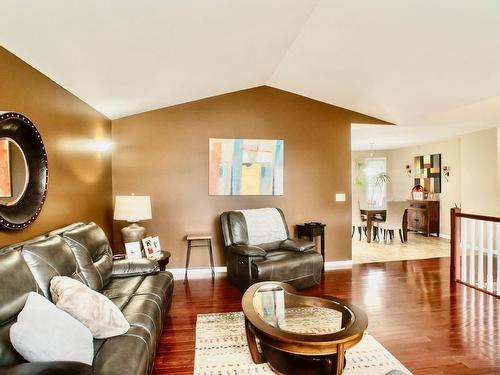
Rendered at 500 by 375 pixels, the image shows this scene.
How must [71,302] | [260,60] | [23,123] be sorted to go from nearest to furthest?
[71,302], [23,123], [260,60]

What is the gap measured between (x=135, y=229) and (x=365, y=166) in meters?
7.30

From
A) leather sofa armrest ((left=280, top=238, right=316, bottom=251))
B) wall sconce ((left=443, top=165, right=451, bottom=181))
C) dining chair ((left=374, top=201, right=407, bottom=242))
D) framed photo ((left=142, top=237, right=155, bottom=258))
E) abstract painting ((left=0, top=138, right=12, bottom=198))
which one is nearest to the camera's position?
abstract painting ((left=0, top=138, right=12, bottom=198))

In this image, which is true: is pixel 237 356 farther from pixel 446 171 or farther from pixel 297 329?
pixel 446 171

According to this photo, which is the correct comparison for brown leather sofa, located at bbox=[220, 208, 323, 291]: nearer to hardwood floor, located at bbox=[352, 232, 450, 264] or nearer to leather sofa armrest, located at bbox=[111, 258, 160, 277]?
leather sofa armrest, located at bbox=[111, 258, 160, 277]

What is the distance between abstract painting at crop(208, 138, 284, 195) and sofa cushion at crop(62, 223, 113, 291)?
6.34ft

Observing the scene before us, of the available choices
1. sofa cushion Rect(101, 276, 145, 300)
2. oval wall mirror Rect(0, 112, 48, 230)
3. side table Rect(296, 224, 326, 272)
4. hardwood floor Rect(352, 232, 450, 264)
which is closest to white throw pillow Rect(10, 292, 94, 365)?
sofa cushion Rect(101, 276, 145, 300)

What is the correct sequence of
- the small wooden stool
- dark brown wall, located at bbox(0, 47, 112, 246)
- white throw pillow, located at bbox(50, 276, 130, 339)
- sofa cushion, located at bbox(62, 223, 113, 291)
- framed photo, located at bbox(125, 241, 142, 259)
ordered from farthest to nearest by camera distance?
the small wooden stool
framed photo, located at bbox(125, 241, 142, 259)
sofa cushion, located at bbox(62, 223, 113, 291)
dark brown wall, located at bbox(0, 47, 112, 246)
white throw pillow, located at bbox(50, 276, 130, 339)

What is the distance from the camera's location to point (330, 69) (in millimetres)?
3736

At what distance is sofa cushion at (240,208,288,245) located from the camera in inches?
162

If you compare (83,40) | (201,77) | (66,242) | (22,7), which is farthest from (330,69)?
(66,242)

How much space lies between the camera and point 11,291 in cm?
149

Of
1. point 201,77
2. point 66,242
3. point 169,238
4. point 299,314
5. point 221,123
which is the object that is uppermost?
point 201,77

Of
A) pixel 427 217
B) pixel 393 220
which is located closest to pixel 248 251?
pixel 393 220

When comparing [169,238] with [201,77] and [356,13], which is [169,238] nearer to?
[201,77]
